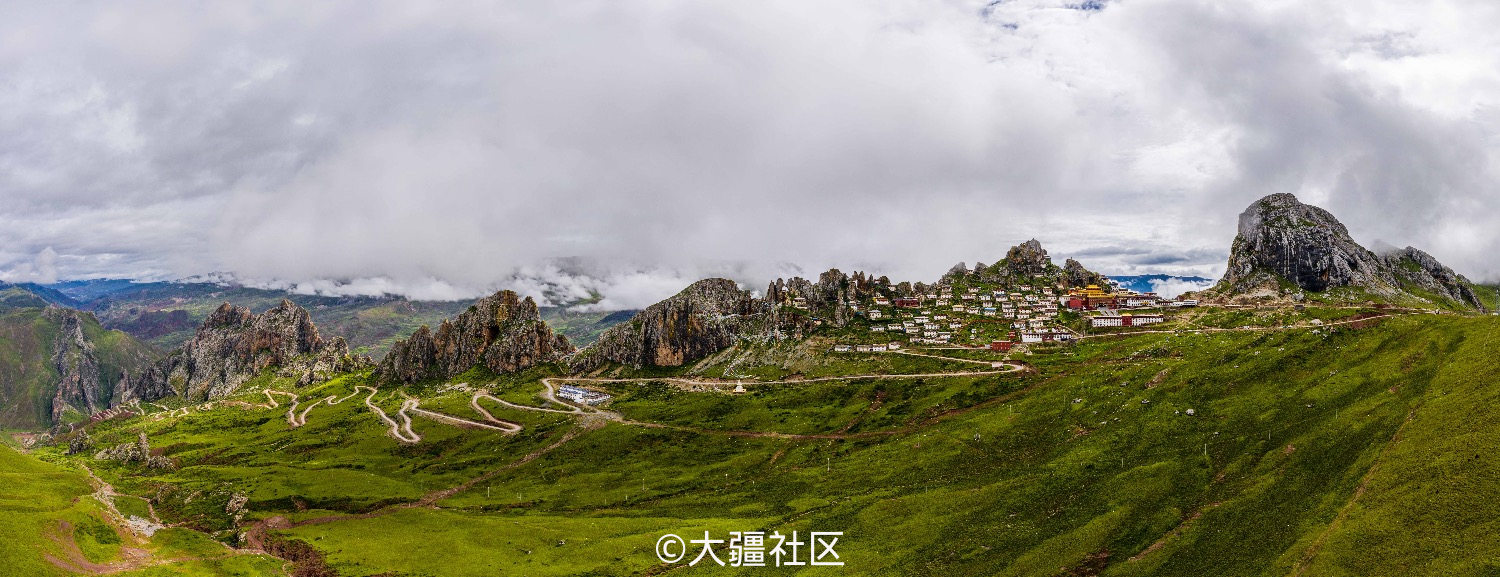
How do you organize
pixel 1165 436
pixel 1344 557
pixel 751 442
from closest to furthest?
pixel 1344 557 < pixel 1165 436 < pixel 751 442

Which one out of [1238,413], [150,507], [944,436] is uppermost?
[1238,413]

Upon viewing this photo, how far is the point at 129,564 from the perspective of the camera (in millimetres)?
103188

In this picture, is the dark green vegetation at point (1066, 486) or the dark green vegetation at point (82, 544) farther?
the dark green vegetation at point (82, 544)

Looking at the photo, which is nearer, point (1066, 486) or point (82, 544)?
point (82, 544)

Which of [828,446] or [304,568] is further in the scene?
[828,446]

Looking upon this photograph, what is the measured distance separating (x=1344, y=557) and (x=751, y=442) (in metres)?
144

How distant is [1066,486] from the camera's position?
375 feet

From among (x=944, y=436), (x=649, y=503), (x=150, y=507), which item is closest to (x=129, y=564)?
(x=150, y=507)

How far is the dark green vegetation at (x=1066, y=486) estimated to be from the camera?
76562 mm

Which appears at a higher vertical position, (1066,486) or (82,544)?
(1066,486)

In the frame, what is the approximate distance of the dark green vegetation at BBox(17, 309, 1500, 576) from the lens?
7656cm

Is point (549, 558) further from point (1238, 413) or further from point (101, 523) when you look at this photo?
point (1238, 413)

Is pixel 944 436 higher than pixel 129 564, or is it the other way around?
pixel 944 436

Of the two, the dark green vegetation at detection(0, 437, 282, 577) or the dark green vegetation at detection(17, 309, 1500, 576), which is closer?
the dark green vegetation at detection(17, 309, 1500, 576)
